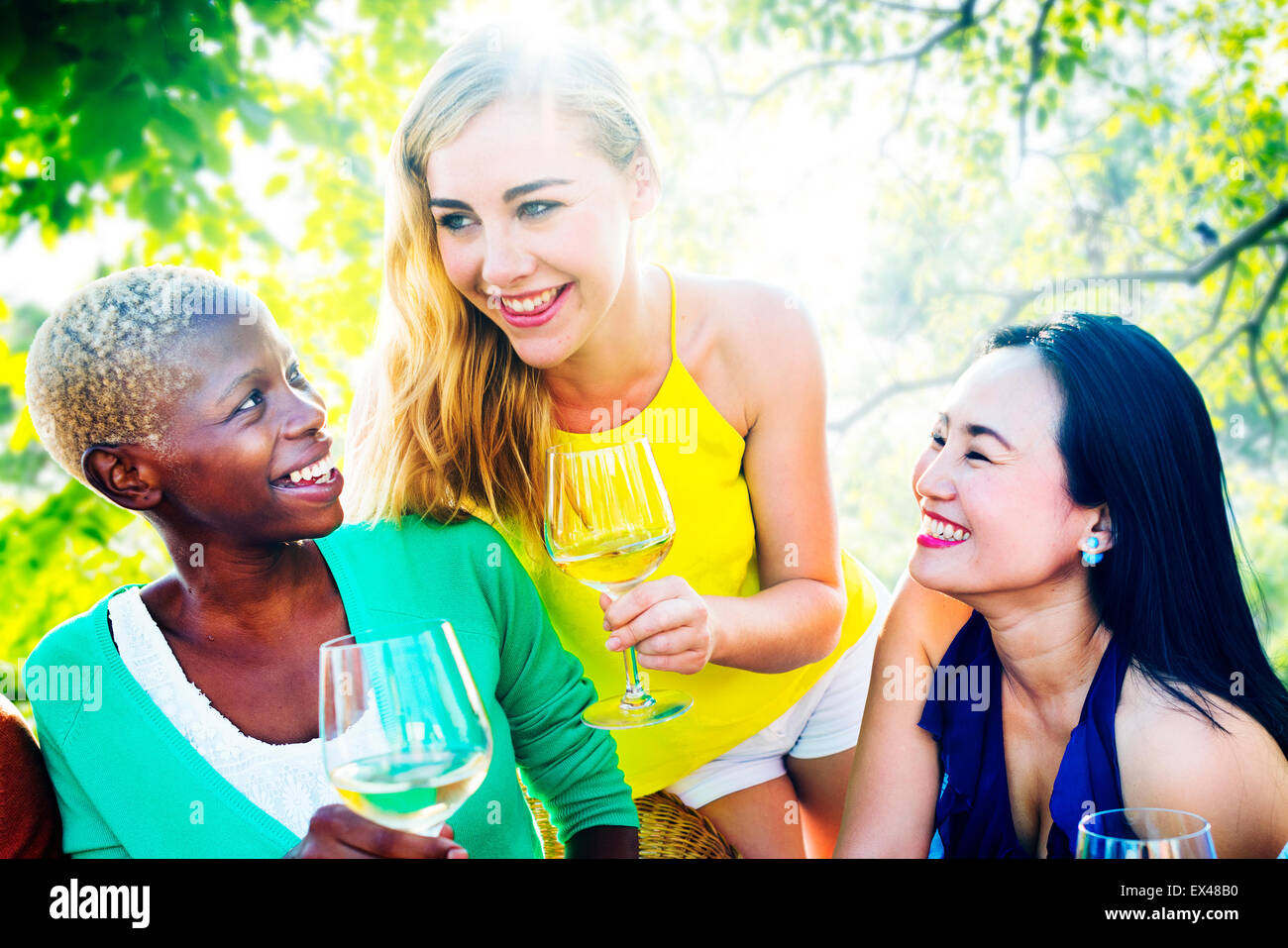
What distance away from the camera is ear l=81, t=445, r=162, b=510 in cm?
173

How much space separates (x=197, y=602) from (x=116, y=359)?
441mm

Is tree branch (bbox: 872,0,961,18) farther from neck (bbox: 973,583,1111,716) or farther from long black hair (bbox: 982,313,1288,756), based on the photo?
neck (bbox: 973,583,1111,716)

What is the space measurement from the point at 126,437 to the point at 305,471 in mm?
283

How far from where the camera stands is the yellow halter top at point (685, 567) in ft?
8.29

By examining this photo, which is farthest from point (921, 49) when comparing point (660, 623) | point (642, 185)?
point (660, 623)

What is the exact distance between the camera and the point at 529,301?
2102 mm

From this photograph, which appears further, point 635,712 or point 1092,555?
point 1092,555

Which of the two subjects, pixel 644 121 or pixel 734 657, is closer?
pixel 734 657

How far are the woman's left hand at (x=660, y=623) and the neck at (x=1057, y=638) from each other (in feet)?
1.98

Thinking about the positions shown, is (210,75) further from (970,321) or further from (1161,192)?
(1161,192)

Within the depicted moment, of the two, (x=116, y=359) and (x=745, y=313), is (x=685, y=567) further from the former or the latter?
(x=116, y=359)

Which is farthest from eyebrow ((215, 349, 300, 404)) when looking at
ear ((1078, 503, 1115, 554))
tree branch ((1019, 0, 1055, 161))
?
tree branch ((1019, 0, 1055, 161))

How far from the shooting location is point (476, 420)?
7.84 feet
